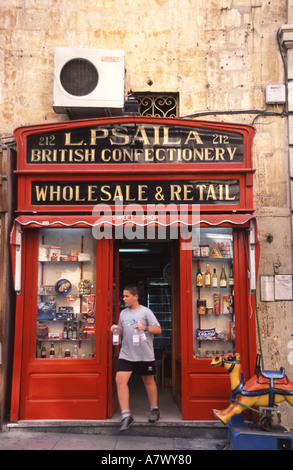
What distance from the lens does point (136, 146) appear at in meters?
6.77

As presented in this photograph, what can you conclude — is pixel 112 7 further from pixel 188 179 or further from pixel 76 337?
pixel 76 337

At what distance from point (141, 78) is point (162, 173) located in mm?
1952

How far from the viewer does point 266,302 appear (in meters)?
6.90

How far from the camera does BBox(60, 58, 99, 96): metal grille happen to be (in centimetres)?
699

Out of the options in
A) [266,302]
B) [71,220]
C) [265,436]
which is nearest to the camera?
[265,436]

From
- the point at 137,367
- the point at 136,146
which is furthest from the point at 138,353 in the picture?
the point at 136,146

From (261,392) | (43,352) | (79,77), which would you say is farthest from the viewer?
(79,77)

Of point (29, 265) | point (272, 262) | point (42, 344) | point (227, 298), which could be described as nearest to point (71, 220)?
point (29, 265)

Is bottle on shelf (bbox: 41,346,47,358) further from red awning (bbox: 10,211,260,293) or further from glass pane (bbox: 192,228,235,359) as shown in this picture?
glass pane (bbox: 192,228,235,359)

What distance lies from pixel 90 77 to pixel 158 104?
1.29 metres

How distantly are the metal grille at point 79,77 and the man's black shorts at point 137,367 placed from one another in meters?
4.20

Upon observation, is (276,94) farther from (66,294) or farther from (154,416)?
(154,416)

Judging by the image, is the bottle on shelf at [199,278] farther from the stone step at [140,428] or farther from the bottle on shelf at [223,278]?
the stone step at [140,428]

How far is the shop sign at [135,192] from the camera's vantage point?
6660 millimetres
